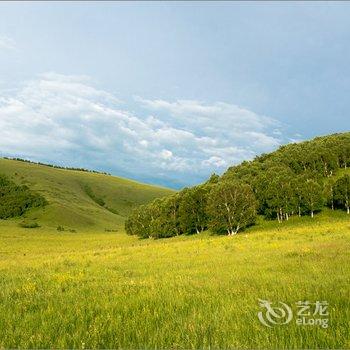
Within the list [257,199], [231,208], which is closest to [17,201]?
[257,199]

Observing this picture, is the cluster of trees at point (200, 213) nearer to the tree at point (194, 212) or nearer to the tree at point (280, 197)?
the tree at point (194, 212)

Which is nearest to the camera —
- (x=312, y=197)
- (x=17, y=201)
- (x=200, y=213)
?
(x=312, y=197)

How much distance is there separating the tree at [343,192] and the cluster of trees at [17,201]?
Answer: 120473 millimetres

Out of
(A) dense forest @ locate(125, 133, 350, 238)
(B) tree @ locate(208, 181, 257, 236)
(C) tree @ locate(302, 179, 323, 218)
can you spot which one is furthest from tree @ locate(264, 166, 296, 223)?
(B) tree @ locate(208, 181, 257, 236)

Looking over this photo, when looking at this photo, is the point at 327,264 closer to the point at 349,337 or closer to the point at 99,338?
the point at 349,337

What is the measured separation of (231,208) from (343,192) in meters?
26.7

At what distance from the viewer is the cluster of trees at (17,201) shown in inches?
6329

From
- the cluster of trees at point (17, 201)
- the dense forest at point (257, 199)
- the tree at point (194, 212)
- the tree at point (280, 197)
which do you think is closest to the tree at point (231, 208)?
the dense forest at point (257, 199)

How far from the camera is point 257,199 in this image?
93.0 meters

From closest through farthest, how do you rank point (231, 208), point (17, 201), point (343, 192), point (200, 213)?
1. point (231, 208)
2. point (343, 192)
3. point (200, 213)
4. point (17, 201)

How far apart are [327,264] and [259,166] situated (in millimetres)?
104353

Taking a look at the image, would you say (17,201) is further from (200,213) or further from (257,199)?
(257,199)

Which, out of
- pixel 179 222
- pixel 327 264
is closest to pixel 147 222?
pixel 179 222

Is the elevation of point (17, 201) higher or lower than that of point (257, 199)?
higher
